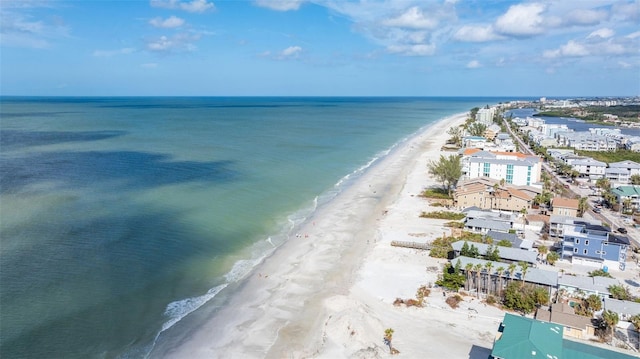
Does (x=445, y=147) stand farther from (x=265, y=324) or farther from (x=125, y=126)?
(x=125, y=126)

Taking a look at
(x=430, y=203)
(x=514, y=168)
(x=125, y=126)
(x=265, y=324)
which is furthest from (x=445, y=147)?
(x=125, y=126)

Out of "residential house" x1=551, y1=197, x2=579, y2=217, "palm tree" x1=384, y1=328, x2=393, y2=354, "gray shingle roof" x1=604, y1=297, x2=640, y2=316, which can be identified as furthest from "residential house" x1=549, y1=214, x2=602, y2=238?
"palm tree" x1=384, y1=328, x2=393, y2=354

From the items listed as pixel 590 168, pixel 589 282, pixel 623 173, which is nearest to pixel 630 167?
pixel 623 173

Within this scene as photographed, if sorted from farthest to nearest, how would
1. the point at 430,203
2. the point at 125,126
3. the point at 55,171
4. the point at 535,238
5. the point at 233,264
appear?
the point at 125,126 < the point at 55,171 < the point at 430,203 < the point at 535,238 < the point at 233,264

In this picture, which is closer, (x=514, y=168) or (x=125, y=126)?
(x=514, y=168)

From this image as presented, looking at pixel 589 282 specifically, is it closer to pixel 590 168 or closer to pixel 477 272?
pixel 477 272

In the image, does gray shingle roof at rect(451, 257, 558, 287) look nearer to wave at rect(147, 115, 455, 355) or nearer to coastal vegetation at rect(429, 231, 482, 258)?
coastal vegetation at rect(429, 231, 482, 258)

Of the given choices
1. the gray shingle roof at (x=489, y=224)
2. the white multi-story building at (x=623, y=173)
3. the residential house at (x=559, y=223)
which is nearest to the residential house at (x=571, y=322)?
the gray shingle roof at (x=489, y=224)
